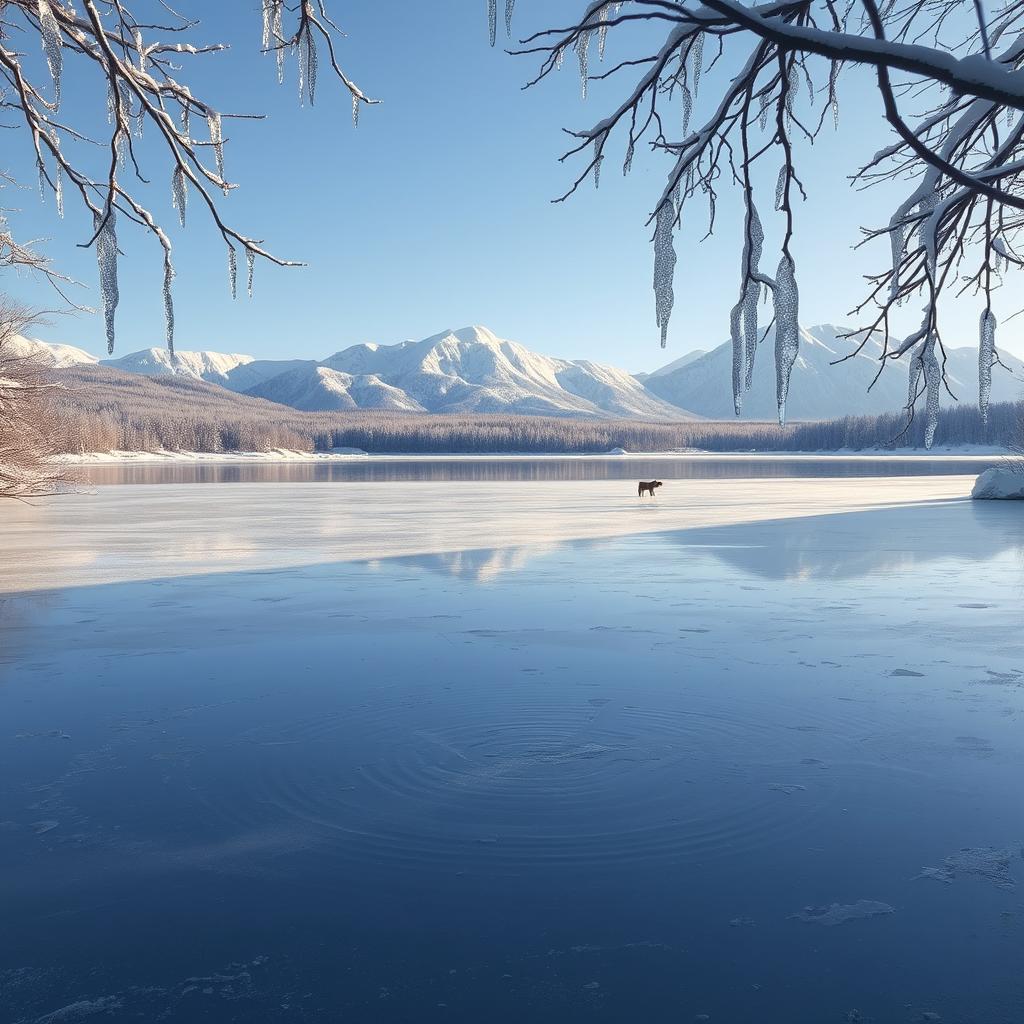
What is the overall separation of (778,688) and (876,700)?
0.61 meters

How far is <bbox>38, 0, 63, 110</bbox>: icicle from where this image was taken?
15.1 ft

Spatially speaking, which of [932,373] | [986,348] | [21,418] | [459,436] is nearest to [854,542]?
[986,348]

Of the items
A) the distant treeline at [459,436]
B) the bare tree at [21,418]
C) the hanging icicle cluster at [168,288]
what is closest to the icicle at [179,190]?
the hanging icicle cluster at [168,288]

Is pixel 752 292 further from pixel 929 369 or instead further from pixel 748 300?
pixel 929 369

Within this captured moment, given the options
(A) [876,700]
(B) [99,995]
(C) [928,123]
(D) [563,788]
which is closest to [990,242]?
(C) [928,123]

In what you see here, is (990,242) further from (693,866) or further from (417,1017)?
(417,1017)

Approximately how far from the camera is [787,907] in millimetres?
3207

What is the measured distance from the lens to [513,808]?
13.3 feet

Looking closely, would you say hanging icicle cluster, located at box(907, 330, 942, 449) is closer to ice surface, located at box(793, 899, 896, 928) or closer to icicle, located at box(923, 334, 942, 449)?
icicle, located at box(923, 334, 942, 449)

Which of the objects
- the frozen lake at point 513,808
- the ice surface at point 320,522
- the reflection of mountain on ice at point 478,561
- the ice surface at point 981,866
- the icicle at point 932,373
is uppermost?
the icicle at point 932,373

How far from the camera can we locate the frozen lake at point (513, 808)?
2.79m

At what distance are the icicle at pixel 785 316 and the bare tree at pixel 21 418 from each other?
1315cm

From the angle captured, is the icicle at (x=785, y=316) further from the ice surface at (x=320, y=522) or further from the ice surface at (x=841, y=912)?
the ice surface at (x=320, y=522)

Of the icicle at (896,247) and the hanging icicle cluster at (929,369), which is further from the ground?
the icicle at (896,247)
